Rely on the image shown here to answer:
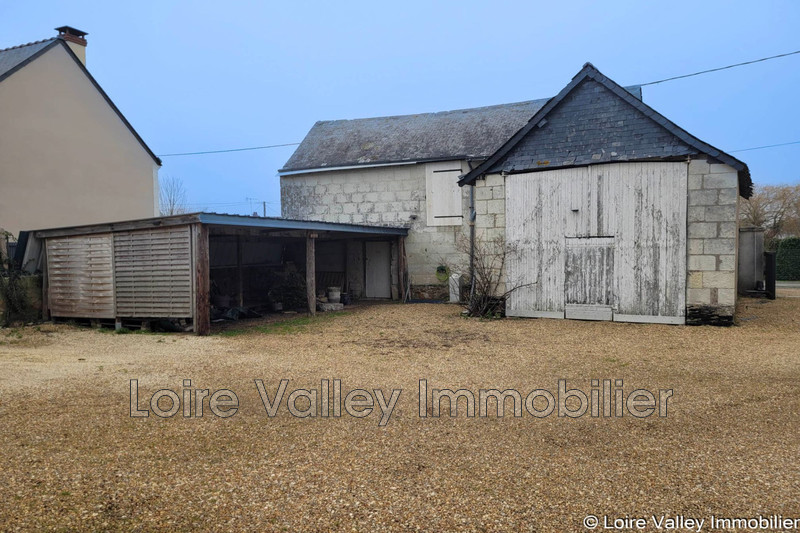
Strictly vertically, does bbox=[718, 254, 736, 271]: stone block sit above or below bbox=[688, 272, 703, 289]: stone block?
above

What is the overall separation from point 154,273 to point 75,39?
10311 mm

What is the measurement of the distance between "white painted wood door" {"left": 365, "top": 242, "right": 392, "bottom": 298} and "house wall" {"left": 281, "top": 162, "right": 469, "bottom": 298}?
0.80 metres

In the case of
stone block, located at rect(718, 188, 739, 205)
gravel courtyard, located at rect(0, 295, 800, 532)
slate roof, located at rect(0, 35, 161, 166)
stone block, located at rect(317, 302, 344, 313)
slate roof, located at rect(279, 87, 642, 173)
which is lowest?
gravel courtyard, located at rect(0, 295, 800, 532)

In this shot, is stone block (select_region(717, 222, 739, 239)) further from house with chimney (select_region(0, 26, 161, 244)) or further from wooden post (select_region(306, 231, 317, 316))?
house with chimney (select_region(0, 26, 161, 244))

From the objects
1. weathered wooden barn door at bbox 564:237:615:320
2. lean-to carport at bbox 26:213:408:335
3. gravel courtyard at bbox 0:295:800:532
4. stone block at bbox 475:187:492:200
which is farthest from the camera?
stone block at bbox 475:187:492:200

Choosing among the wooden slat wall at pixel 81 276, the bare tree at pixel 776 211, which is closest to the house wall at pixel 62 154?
the wooden slat wall at pixel 81 276

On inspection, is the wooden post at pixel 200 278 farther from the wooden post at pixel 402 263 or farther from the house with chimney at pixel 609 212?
the wooden post at pixel 402 263

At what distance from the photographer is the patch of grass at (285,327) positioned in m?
9.23

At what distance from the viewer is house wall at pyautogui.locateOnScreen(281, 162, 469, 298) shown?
14468mm

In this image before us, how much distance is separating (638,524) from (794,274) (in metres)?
23.5

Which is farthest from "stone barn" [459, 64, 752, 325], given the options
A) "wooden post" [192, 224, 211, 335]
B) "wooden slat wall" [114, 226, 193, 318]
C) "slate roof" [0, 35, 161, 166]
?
"slate roof" [0, 35, 161, 166]

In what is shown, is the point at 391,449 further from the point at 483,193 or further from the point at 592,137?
the point at 592,137

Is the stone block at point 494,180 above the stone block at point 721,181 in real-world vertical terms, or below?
above

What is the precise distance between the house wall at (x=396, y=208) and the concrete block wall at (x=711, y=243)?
18.4ft
